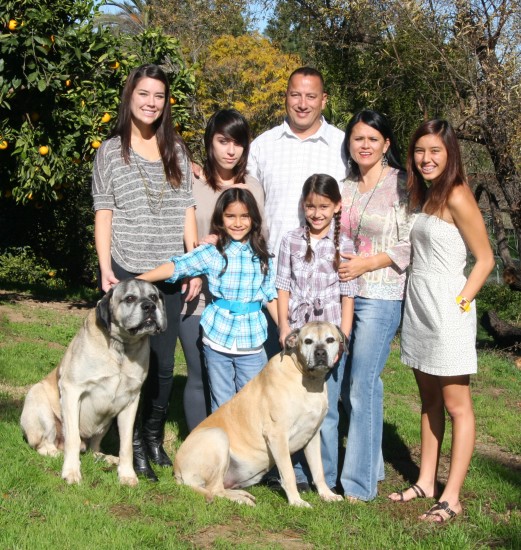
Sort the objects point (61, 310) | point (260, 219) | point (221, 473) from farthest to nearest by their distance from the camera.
Answer: point (61, 310) → point (260, 219) → point (221, 473)

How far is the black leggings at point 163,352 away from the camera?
4.98 m

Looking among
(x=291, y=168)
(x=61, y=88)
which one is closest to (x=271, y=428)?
(x=291, y=168)

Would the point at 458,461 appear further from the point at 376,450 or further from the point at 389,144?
A: the point at 389,144

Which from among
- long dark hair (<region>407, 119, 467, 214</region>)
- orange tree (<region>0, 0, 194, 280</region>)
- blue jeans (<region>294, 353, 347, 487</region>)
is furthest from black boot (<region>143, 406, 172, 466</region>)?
orange tree (<region>0, 0, 194, 280</region>)

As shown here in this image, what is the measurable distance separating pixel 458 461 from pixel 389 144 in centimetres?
218

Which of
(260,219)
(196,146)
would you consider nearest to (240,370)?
(260,219)

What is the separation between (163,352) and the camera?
202 inches

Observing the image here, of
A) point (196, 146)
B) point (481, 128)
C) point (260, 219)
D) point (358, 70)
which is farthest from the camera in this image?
point (196, 146)

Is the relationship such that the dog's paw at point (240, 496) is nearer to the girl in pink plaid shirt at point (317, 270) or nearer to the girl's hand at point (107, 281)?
the girl in pink plaid shirt at point (317, 270)

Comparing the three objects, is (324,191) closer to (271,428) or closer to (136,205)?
(136,205)

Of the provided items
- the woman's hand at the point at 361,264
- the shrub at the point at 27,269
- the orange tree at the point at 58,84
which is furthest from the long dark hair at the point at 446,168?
the shrub at the point at 27,269

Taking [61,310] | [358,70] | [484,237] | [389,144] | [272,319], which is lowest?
[61,310]

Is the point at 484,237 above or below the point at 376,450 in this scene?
above

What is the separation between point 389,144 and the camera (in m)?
4.90
